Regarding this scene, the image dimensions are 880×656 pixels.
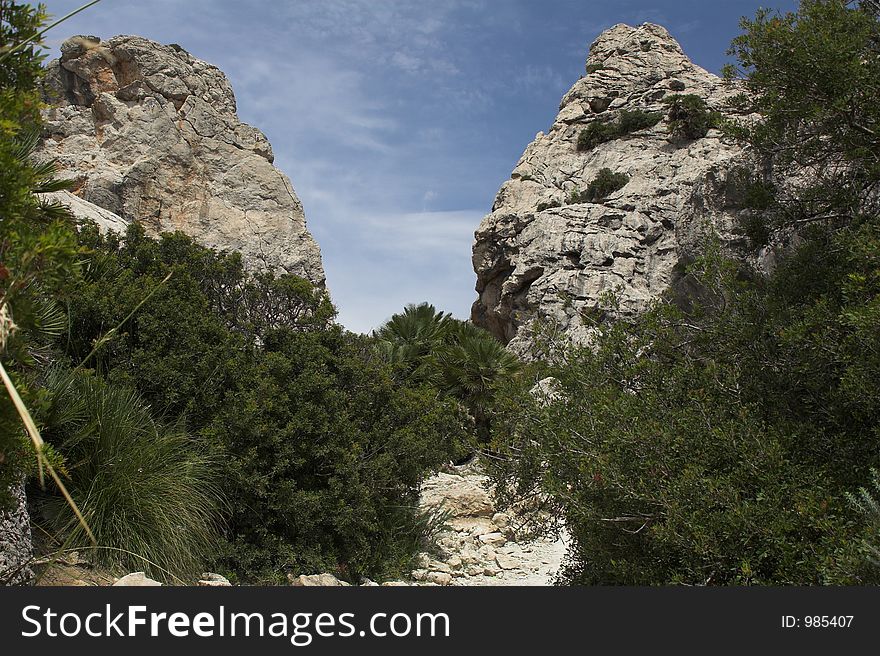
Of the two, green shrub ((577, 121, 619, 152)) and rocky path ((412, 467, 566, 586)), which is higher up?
green shrub ((577, 121, 619, 152))

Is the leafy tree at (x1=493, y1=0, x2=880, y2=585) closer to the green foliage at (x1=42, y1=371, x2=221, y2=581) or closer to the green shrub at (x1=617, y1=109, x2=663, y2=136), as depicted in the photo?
the green foliage at (x1=42, y1=371, x2=221, y2=581)

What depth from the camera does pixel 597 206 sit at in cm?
2638

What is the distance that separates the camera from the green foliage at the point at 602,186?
27.3 metres

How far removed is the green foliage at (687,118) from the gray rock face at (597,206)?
0.40 meters

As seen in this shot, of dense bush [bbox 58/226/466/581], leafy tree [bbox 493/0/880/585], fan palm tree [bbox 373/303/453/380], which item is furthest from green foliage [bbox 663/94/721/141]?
leafy tree [bbox 493/0/880/585]

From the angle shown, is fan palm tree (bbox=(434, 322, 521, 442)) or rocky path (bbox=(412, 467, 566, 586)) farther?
A: fan palm tree (bbox=(434, 322, 521, 442))

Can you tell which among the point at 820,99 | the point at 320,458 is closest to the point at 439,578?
the point at 320,458

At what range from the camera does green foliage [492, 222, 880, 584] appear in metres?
4.48

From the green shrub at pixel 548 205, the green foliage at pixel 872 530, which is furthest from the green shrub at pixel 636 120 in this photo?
the green foliage at pixel 872 530

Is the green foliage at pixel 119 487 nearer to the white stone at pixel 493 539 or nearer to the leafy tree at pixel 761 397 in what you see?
the leafy tree at pixel 761 397

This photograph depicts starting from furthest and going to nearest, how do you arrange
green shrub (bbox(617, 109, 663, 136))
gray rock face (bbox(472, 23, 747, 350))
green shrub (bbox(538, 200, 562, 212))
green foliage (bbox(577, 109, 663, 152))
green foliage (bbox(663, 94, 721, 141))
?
green foliage (bbox(577, 109, 663, 152)) < green shrub (bbox(617, 109, 663, 136)) < green shrub (bbox(538, 200, 562, 212)) < green foliage (bbox(663, 94, 721, 141)) < gray rock face (bbox(472, 23, 747, 350))

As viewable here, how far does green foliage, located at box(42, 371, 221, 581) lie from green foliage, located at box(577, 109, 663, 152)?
27.2 meters

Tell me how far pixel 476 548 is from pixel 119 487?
8157 millimetres

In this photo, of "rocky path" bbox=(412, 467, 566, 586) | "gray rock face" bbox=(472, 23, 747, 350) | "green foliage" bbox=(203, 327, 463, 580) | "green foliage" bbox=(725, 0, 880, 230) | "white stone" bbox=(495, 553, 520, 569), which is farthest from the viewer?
"gray rock face" bbox=(472, 23, 747, 350)
